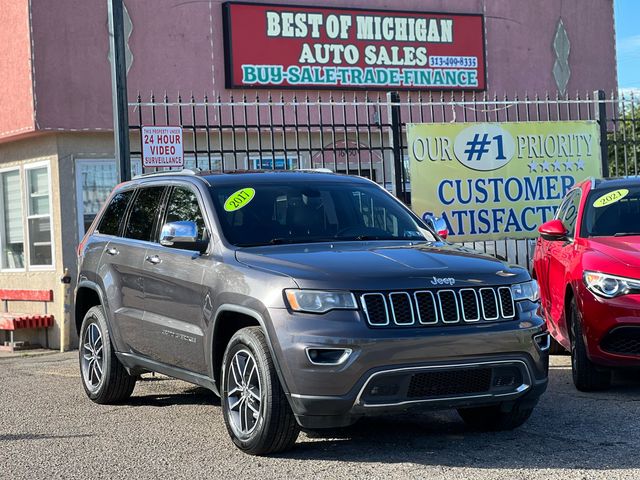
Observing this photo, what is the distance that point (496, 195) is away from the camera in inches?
508

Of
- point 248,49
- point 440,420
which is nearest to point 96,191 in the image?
point 248,49

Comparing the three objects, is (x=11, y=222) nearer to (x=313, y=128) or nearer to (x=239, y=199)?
(x=313, y=128)

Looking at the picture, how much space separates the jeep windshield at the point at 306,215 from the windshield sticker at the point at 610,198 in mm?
2147

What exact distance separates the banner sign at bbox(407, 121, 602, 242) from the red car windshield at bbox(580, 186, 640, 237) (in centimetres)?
357

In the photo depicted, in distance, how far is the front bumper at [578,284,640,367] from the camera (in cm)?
773

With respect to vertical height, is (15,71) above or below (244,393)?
above

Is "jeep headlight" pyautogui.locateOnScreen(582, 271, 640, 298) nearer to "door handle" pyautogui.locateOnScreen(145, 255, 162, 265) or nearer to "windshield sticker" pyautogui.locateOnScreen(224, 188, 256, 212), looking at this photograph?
"windshield sticker" pyautogui.locateOnScreen(224, 188, 256, 212)

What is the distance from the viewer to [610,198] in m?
9.14

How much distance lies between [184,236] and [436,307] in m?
1.78

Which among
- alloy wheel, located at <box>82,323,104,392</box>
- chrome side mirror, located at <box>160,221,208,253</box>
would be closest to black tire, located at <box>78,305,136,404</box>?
alloy wheel, located at <box>82,323,104,392</box>

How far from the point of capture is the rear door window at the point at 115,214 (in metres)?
8.62

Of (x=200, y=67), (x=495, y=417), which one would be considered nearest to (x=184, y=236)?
(x=495, y=417)

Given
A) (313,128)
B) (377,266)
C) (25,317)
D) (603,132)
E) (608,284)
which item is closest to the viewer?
(377,266)

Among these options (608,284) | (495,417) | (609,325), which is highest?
(608,284)
